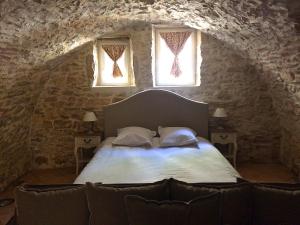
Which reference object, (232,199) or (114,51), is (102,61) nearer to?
(114,51)

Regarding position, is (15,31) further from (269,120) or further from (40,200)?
(269,120)

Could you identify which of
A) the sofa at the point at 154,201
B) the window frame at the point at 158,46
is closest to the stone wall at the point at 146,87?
the window frame at the point at 158,46

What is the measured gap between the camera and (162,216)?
2.24m

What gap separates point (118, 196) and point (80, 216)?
13.7 inches

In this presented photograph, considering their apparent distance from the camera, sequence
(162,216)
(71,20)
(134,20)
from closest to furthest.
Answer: (162,216), (71,20), (134,20)

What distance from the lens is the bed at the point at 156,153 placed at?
3.50 metres

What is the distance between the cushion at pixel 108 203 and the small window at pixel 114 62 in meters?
3.26

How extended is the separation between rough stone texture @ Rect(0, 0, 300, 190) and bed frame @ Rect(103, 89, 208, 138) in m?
1.14

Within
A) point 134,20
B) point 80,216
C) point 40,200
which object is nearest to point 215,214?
point 80,216

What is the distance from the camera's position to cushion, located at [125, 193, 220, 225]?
7.36 feet

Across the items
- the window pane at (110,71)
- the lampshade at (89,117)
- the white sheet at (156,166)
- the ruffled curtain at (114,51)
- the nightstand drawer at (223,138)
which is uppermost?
the ruffled curtain at (114,51)

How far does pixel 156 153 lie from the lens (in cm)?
436

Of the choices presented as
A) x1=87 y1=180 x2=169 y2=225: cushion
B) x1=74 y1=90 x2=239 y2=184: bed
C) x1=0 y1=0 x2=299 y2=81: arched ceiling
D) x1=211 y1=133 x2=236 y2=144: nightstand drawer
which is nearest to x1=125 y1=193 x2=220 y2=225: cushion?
x1=87 y1=180 x2=169 y2=225: cushion

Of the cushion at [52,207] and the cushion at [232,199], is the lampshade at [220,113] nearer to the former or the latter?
the cushion at [232,199]
